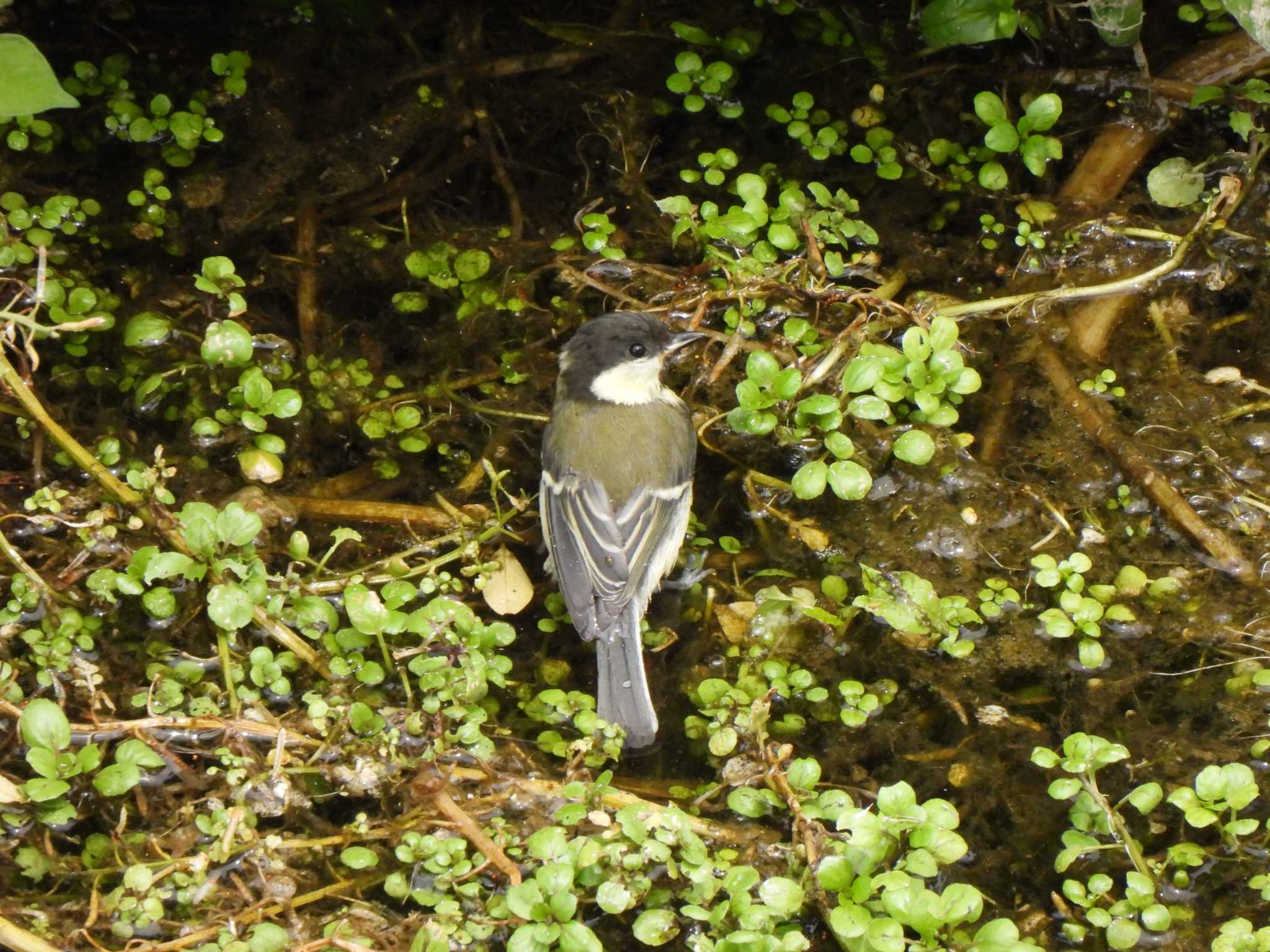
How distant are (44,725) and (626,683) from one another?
1529 millimetres

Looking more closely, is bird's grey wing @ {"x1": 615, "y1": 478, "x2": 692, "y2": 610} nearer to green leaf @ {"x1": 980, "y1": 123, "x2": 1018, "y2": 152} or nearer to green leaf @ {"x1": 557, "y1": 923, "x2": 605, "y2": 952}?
green leaf @ {"x1": 557, "y1": 923, "x2": 605, "y2": 952}

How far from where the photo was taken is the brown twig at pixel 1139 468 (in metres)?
3.63

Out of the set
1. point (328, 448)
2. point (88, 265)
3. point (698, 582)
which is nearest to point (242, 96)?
point (88, 265)

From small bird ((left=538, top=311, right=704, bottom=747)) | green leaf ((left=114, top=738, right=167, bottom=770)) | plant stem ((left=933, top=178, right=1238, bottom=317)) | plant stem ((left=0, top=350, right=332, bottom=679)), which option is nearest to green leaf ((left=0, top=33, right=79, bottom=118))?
plant stem ((left=0, top=350, right=332, bottom=679))

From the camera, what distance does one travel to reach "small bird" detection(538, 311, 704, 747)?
12.1ft

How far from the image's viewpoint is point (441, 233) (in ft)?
15.0

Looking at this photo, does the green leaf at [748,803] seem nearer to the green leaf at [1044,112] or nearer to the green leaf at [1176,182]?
the green leaf at [1044,112]

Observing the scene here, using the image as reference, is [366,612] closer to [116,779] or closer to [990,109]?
[116,779]

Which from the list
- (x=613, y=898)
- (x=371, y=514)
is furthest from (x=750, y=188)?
(x=613, y=898)

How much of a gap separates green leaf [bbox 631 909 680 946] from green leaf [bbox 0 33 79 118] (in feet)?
8.01

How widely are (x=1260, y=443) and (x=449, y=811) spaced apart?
2899mm

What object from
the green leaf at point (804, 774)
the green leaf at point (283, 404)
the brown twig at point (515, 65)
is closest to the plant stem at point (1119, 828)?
the green leaf at point (804, 774)

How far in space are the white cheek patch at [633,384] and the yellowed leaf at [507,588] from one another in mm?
640

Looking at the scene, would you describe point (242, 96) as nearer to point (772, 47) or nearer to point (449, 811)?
point (772, 47)
